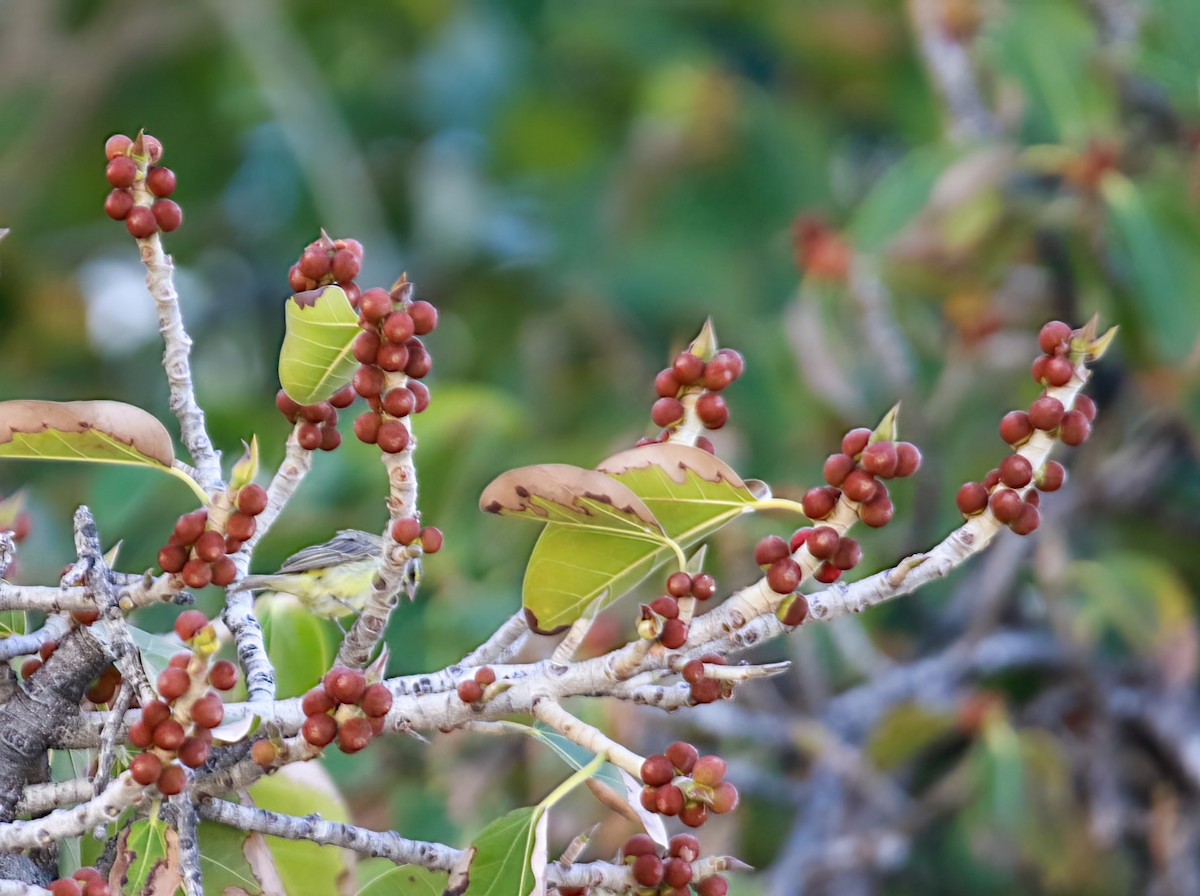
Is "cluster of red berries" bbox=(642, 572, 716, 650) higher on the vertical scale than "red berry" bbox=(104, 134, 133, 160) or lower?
lower

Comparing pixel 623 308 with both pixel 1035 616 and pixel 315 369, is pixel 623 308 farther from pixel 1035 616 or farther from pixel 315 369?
pixel 315 369

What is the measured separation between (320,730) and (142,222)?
0.43m

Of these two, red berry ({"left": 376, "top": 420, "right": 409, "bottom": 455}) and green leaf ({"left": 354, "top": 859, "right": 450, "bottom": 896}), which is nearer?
red berry ({"left": 376, "top": 420, "right": 409, "bottom": 455})

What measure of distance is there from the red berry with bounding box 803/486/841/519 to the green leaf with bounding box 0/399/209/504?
1.59ft

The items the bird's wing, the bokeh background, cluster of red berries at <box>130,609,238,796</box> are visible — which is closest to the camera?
cluster of red berries at <box>130,609,238,796</box>

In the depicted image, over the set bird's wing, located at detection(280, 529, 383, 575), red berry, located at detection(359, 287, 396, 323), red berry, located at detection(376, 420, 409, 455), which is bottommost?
red berry, located at detection(376, 420, 409, 455)

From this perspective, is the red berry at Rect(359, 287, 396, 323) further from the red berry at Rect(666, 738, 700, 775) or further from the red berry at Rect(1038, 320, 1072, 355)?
the red berry at Rect(1038, 320, 1072, 355)

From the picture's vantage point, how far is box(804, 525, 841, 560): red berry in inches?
43.4

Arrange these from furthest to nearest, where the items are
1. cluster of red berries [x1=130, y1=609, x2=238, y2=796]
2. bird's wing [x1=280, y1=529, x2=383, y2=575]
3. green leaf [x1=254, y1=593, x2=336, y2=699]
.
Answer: bird's wing [x1=280, y1=529, x2=383, y2=575], green leaf [x1=254, y1=593, x2=336, y2=699], cluster of red berries [x1=130, y1=609, x2=238, y2=796]

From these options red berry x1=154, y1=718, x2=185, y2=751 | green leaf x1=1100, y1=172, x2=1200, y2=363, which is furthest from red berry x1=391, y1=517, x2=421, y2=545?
green leaf x1=1100, y1=172, x2=1200, y2=363

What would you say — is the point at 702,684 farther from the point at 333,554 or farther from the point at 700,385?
the point at 333,554

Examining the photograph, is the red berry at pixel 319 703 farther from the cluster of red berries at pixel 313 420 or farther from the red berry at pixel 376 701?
the cluster of red berries at pixel 313 420

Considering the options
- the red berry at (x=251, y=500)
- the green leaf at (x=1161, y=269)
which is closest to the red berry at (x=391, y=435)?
the red berry at (x=251, y=500)

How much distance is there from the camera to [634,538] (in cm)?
120
